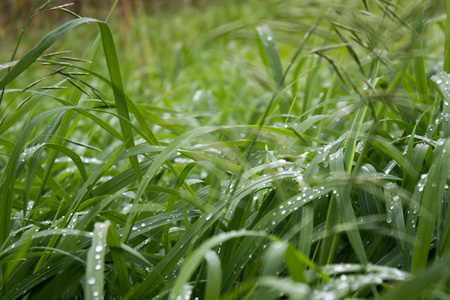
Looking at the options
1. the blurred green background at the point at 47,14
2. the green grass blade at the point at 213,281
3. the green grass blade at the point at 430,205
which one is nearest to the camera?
the green grass blade at the point at 213,281

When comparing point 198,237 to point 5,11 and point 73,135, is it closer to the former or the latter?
point 73,135

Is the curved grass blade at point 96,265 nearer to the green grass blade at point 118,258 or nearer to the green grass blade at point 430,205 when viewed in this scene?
the green grass blade at point 118,258

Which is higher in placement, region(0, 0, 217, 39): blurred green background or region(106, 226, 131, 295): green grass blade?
region(0, 0, 217, 39): blurred green background

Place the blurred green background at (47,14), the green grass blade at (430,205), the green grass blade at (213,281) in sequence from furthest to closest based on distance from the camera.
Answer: the blurred green background at (47,14)
the green grass blade at (430,205)
the green grass blade at (213,281)

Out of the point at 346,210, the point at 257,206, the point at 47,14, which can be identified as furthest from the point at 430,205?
the point at 47,14

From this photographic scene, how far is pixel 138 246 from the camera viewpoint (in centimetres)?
94

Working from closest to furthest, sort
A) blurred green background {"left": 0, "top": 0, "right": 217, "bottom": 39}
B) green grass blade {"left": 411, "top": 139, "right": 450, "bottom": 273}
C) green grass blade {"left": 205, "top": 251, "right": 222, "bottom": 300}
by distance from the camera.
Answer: green grass blade {"left": 205, "top": 251, "right": 222, "bottom": 300} → green grass blade {"left": 411, "top": 139, "right": 450, "bottom": 273} → blurred green background {"left": 0, "top": 0, "right": 217, "bottom": 39}

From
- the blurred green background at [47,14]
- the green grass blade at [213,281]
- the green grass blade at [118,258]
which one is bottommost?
the green grass blade at [118,258]

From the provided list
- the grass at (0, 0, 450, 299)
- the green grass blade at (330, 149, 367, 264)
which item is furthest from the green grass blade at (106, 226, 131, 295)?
the green grass blade at (330, 149, 367, 264)

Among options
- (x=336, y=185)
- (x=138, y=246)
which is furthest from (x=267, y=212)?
(x=138, y=246)

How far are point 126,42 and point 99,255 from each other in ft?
11.9

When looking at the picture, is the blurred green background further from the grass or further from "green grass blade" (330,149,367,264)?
"green grass blade" (330,149,367,264)

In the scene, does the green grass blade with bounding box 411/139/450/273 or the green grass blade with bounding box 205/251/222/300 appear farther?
the green grass blade with bounding box 411/139/450/273

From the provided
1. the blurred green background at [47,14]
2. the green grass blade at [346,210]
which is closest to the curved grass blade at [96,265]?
the green grass blade at [346,210]
